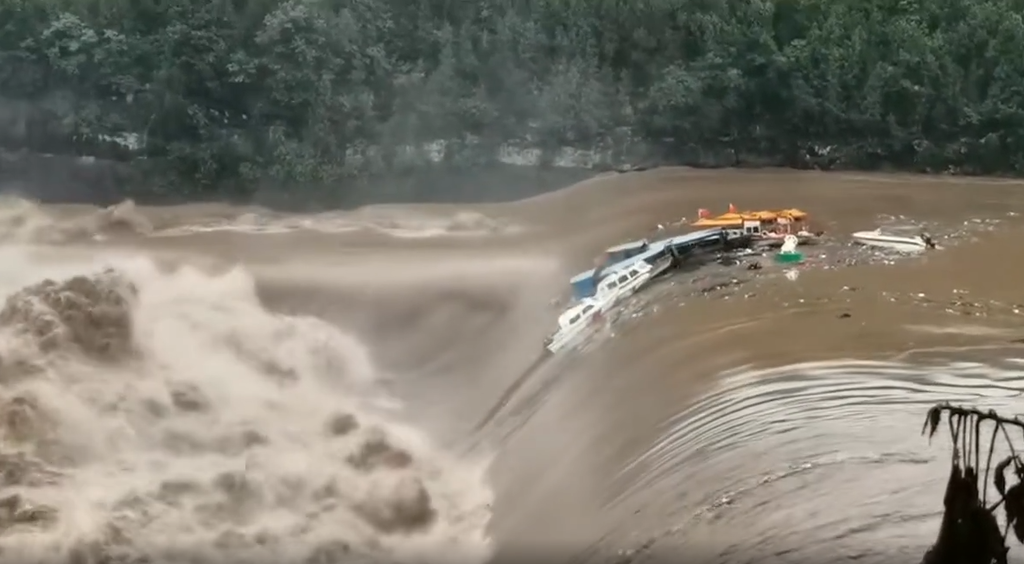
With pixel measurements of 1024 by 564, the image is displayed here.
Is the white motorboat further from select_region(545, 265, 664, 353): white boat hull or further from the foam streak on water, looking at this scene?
the foam streak on water

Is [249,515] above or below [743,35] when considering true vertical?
below

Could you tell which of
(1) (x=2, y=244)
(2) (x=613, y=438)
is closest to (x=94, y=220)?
(1) (x=2, y=244)

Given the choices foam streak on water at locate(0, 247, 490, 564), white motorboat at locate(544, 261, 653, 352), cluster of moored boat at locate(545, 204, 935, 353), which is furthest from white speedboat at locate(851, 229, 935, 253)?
foam streak on water at locate(0, 247, 490, 564)

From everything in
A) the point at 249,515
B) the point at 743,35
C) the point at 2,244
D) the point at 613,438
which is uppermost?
the point at 743,35

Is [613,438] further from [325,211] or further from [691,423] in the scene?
[325,211]

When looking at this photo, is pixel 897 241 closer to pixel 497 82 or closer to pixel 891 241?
pixel 891 241

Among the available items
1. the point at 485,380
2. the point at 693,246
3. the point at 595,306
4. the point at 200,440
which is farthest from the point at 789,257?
the point at 200,440
